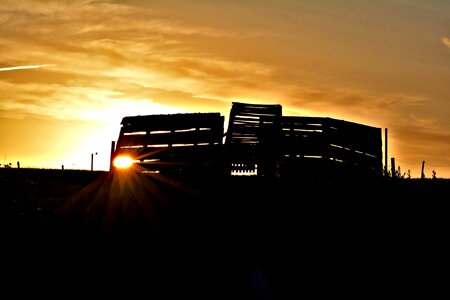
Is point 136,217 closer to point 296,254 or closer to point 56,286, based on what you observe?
point 296,254

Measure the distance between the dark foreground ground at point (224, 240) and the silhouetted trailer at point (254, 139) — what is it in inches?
145

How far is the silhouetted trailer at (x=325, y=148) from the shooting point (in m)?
19.8

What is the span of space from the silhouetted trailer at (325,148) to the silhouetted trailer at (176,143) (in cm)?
238

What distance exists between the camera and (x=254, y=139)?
21750mm

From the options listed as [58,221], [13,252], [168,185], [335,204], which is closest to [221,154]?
[168,185]

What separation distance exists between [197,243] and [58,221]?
2561 mm

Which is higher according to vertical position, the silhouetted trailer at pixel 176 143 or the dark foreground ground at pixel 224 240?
the silhouetted trailer at pixel 176 143

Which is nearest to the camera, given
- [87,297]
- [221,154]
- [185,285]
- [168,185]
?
[87,297]

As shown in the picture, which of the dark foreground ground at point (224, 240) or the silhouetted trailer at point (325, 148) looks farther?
the silhouetted trailer at point (325, 148)

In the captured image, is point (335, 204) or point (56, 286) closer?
point (56, 286)

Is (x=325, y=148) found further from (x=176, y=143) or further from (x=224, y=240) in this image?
(x=224, y=240)

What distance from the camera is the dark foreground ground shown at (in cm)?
904

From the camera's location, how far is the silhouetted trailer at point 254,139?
20453 mm

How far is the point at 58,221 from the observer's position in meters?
11.8
